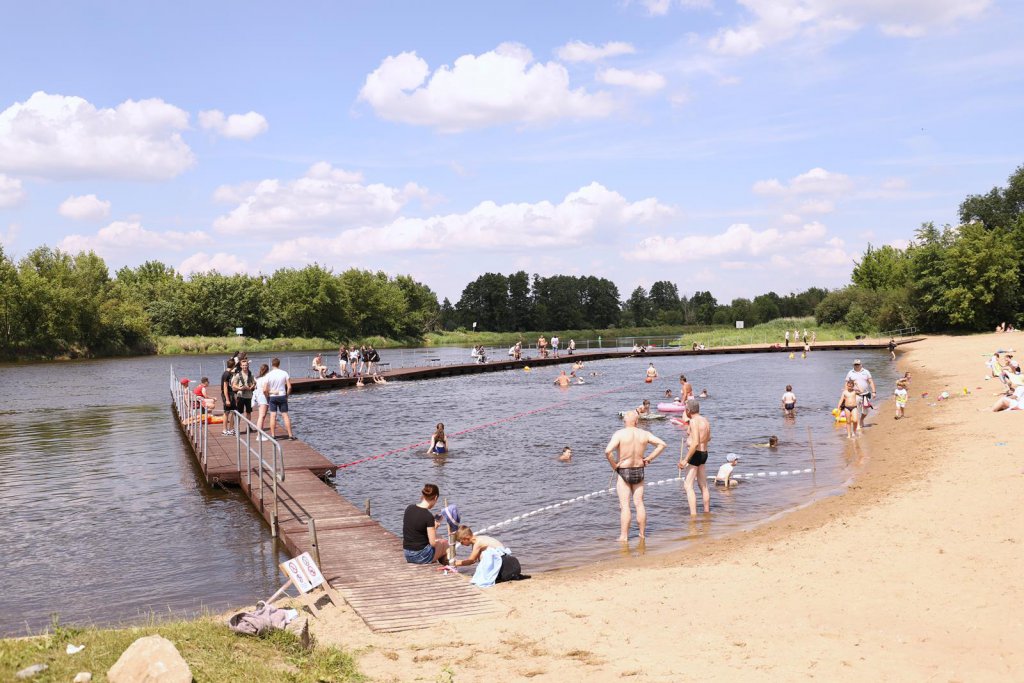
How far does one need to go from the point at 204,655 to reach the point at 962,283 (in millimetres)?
89093

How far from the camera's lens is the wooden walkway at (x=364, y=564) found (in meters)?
9.25

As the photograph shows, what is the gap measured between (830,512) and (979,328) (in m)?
79.1

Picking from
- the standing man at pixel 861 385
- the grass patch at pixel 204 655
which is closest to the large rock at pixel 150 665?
the grass patch at pixel 204 655

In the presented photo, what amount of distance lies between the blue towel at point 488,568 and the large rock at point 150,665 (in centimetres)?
437

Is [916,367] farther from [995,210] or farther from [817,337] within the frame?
[995,210]

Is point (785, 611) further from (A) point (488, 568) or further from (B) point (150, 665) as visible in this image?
(B) point (150, 665)

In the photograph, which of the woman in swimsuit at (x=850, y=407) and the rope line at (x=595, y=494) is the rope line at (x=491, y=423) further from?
the woman in swimsuit at (x=850, y=407)

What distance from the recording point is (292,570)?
9.52 meters

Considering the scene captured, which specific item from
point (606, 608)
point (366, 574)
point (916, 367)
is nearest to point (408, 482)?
point (366, 574)

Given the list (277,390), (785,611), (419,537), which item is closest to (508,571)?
(419,537)

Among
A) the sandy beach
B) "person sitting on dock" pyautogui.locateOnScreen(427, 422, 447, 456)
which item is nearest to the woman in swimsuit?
the sandy beach

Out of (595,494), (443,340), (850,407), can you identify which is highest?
(443,340)

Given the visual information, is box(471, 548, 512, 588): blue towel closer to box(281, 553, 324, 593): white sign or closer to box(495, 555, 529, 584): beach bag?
box(495, 555, 529, 584): beach bag

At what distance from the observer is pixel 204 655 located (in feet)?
24.3
